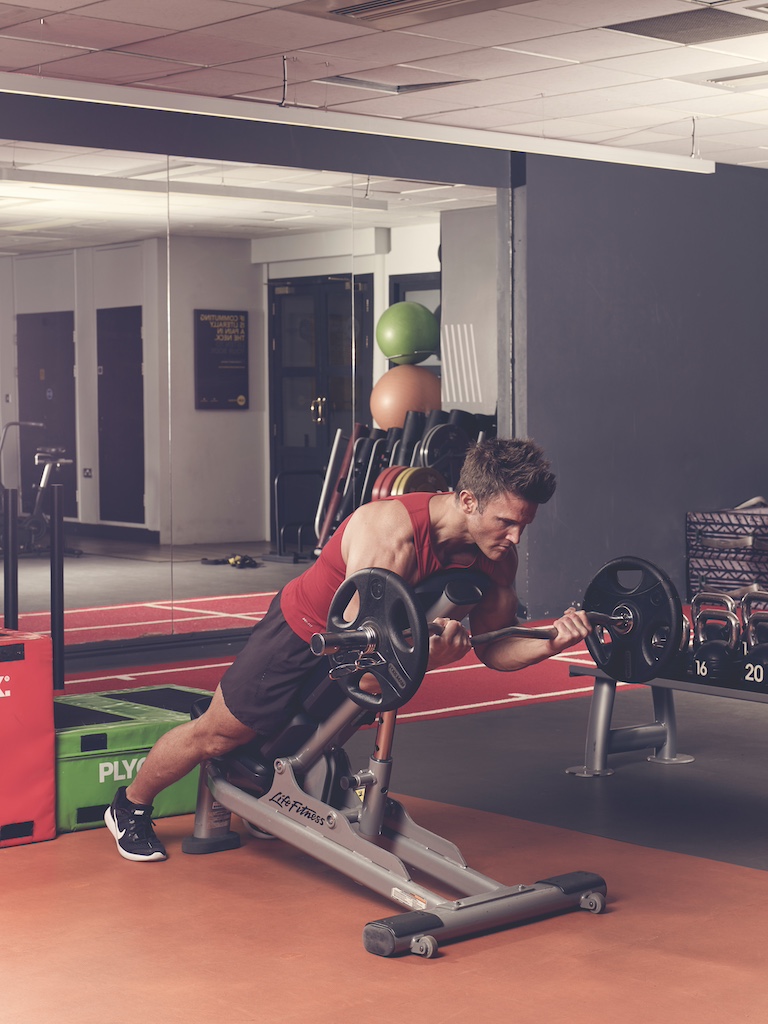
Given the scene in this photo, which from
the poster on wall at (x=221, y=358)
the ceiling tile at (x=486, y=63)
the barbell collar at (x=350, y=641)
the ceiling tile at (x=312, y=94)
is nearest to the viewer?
the barbell collar at (x=350, y=641)

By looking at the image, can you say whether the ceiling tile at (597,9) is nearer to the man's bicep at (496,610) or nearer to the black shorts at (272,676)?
the man's bicep at (496,610)

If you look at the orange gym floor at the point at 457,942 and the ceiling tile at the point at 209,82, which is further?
the ceiling tile at the point at 209,82

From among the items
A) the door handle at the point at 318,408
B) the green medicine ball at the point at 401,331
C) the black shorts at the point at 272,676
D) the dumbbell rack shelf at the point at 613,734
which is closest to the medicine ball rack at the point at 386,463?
the door handle at the point at 318,408

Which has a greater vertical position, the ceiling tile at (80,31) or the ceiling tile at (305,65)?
the ceiling tile at (305,65)

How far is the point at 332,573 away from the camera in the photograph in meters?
3.76

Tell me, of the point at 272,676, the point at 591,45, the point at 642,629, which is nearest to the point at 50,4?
the point at 591,45

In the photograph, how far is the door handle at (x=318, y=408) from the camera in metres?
7.76

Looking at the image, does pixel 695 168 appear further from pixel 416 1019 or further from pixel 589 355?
pixel 416 1019

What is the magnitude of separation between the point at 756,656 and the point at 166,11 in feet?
10.4

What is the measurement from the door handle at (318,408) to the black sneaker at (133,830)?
3.75m

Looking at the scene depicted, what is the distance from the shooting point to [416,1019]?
119 inches

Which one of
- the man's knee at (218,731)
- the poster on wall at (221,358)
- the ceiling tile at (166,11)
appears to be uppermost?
the ceiling tile at (166,11)

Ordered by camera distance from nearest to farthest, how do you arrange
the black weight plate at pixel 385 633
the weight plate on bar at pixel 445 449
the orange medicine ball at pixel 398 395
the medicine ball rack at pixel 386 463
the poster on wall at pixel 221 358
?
the black weight plate at pixel 385 633 → the poster on wall at pixel 221 358 → the medicine ball rack at pixel 386 463 → the orange medicine ball at pixel 398 395 → the weight plate on bar at pixel 445 449

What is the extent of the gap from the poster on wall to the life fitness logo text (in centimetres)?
389
